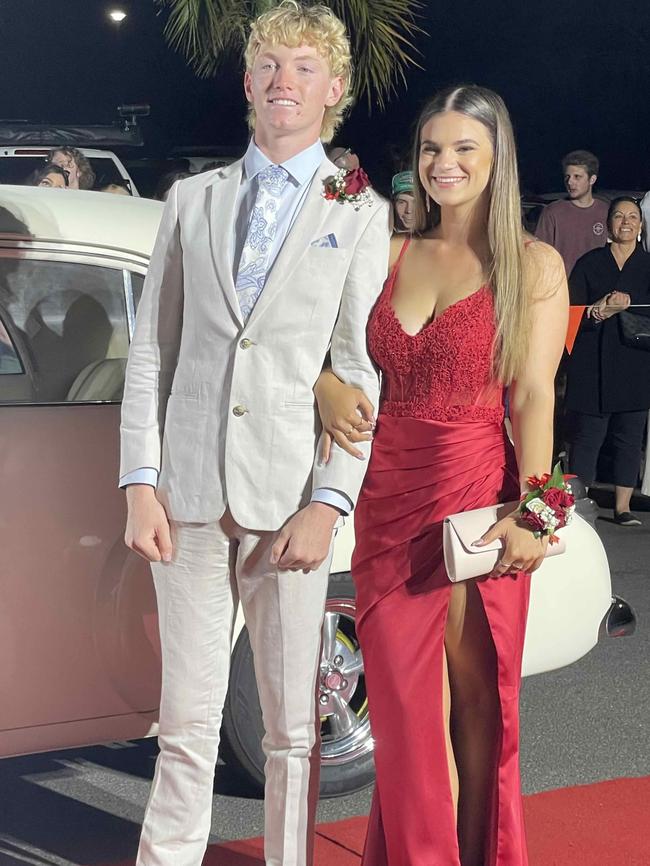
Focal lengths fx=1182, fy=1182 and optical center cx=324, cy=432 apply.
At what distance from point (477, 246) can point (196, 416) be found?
778 mm

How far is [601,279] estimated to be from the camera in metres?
7.04

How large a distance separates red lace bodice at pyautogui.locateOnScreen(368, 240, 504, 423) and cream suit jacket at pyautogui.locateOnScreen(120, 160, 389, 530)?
0.10 meters

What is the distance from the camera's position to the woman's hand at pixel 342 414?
257cm

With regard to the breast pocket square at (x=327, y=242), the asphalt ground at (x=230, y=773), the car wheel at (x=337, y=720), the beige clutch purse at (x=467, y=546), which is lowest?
the asphalt ground at (x=230, y=773)

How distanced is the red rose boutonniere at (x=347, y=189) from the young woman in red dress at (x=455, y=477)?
0.63 feet

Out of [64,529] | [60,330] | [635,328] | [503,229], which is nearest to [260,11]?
[635,328]

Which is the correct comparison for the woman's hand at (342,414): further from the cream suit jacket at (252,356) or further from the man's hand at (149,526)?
the man's hand at (149,526)

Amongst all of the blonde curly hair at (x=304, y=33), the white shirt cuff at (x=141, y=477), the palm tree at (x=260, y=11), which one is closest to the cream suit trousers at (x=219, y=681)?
the white shirt cuff at (x=141, y=477)

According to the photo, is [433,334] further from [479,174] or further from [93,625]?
[93,625]

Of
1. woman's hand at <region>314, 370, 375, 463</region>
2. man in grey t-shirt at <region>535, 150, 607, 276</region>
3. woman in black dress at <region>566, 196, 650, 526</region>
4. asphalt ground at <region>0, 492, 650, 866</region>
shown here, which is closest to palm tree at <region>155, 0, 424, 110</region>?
man in grey t-shirt at <region>535, 150, 607, 276</region>

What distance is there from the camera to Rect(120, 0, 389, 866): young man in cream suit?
2.57m

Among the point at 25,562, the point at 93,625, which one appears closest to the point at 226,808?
the point at 93,625

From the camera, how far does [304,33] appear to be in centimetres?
257

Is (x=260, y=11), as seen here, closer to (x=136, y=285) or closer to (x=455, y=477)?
(x=136, y=285)
